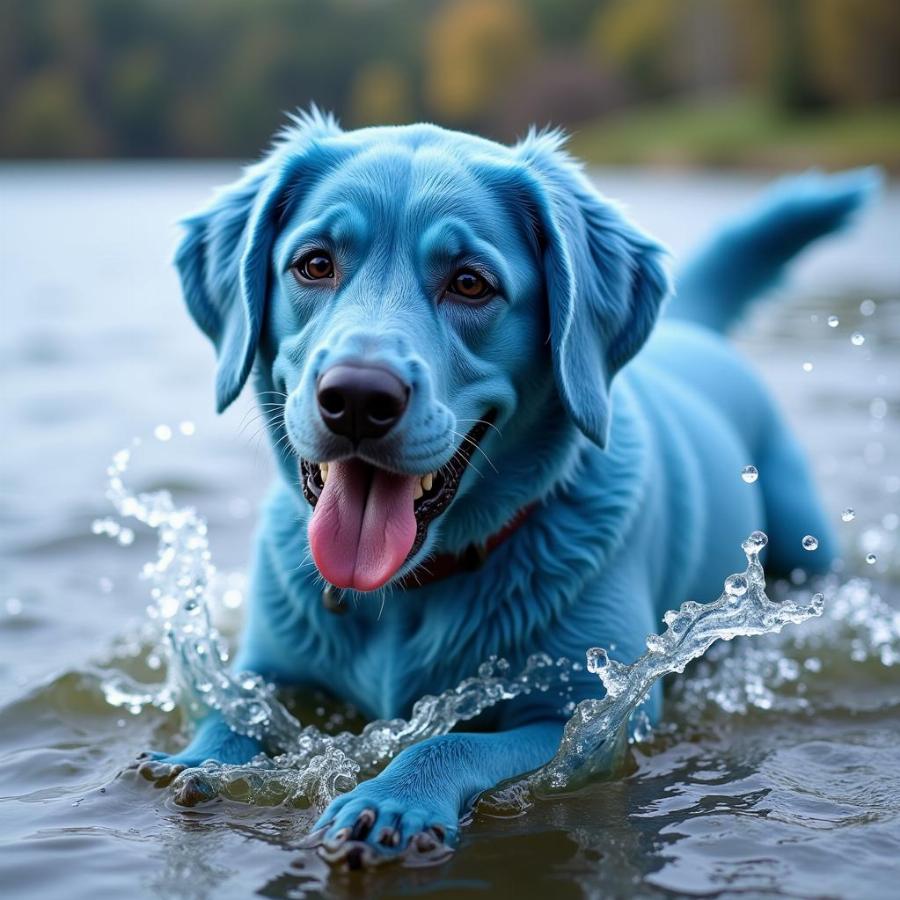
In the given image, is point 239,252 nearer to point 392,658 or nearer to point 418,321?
point 418,321

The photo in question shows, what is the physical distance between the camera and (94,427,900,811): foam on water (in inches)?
122

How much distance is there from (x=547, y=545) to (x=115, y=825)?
3.96 ft

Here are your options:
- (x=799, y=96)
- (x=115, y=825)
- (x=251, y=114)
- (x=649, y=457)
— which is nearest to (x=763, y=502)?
(x=649, y=457)

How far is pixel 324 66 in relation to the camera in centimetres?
6494

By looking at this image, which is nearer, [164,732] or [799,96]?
[164,732]

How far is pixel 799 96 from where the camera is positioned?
46.0 m

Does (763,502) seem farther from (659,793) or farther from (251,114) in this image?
(251,114)

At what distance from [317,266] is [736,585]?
1324mm

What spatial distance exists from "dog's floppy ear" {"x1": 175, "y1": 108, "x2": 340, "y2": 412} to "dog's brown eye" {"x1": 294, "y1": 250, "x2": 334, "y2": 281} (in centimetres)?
20

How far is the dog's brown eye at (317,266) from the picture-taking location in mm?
3072

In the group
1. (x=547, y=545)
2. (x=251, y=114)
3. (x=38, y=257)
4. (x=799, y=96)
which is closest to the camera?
(x=547, y=545)

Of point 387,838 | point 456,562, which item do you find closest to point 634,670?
point 456,562

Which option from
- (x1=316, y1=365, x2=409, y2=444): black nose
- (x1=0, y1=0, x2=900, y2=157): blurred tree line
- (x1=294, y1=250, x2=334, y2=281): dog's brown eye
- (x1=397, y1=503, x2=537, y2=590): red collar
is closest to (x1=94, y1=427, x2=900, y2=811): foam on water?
(x1=397, y1=503, x2=537, y2=590): red collar

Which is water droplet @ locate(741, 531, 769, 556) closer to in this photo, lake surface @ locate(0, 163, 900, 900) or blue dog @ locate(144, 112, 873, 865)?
blue dog @ locate(144, 112, 873, 865)
